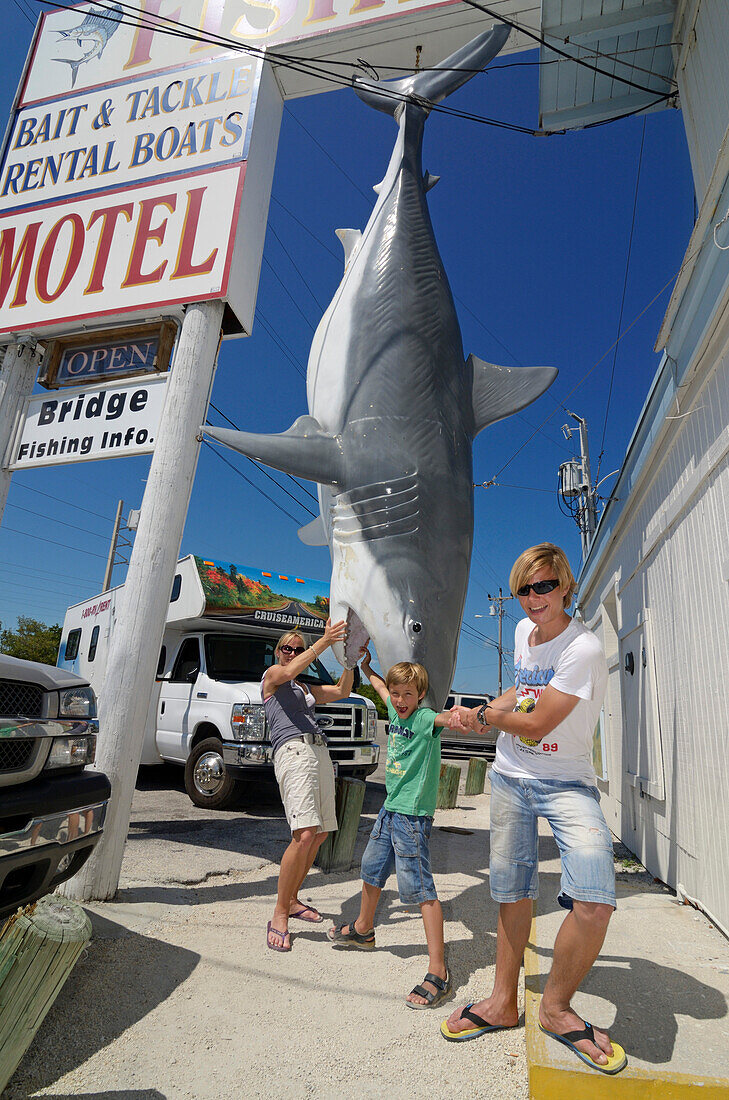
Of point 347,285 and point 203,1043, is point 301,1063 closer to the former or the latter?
point 203,1043

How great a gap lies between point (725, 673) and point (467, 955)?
184 cm

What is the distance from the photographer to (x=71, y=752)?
256cm

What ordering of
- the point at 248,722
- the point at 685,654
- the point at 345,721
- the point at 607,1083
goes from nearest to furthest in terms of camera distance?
the point at 607,1083
the point at 685,654
the point at 248,722
the point at 345,721

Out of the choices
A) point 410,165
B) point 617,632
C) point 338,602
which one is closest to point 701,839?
point 338,602

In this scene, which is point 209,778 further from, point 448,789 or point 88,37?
point 88,37

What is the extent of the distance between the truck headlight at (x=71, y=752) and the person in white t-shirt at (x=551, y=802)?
60.1 inches

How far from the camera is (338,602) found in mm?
3145

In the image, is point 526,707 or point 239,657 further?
point 239,657

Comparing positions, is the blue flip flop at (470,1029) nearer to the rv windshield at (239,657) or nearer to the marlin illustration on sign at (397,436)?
the marlin illustration on sign at (397,436)

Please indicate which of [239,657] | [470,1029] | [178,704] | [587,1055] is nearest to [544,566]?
[587,1055]

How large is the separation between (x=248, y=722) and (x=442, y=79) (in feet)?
18.5

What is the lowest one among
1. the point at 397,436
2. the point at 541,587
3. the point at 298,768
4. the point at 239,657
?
the point at 298,768

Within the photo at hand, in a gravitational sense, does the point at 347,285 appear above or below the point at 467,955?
above

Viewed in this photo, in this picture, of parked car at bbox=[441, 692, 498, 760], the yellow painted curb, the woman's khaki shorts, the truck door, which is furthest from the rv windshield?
parked car at bbox=[441, 692, 498, 760]
